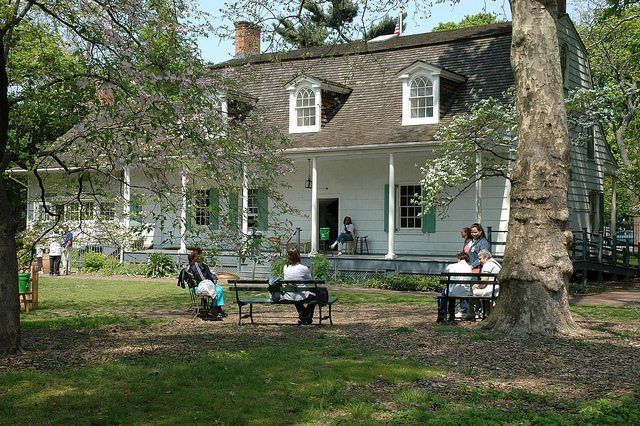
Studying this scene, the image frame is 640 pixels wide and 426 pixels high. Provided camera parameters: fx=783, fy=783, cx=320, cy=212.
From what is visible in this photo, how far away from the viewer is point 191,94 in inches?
381

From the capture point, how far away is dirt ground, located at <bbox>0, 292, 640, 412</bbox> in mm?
7785

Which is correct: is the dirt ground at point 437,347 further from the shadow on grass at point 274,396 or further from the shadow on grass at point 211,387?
the shadow on grass at point 211,387

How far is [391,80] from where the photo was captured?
81.9 ft

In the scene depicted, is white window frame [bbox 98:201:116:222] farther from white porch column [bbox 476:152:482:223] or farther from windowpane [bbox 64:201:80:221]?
white porch column [bbox 476:152:482:223]

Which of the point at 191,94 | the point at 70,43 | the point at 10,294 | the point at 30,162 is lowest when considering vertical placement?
the point at 10,294

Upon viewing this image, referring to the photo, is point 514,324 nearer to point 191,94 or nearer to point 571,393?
point 571,393

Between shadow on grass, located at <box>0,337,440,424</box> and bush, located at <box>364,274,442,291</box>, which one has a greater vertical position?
bush, located at <box>364,274,442,291</box>

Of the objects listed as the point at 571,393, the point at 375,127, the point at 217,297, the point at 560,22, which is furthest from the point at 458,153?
the point at 571,393

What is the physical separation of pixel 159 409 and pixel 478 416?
2.66 m

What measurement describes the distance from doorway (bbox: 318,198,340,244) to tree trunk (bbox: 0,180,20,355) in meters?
17.7

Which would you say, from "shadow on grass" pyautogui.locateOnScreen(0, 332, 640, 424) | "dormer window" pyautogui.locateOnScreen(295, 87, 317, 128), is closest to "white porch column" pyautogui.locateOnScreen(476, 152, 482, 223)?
"dormer window" pyautogui.locateOnScreen(295, 87, 317, 128)

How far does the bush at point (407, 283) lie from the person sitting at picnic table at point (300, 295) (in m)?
7.58

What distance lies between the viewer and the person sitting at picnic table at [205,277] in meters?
13.3

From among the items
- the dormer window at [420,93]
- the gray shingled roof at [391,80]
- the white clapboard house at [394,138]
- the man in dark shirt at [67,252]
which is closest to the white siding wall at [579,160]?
the white clapboard house at [394,138]
